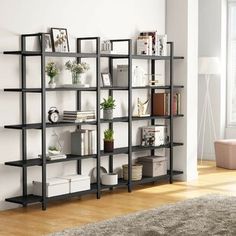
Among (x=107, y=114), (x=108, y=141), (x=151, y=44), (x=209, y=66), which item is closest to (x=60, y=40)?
(x=107, y=114)

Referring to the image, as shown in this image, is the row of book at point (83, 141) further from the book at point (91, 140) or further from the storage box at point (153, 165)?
the storage box at point (153, 165)

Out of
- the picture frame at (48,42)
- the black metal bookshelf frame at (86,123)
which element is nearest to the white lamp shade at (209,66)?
the black metal bookshelf frame at (86,123)

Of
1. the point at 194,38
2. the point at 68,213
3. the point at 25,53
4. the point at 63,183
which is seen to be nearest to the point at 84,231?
the point at 68,213

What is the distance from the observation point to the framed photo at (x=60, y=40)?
673 centimetres

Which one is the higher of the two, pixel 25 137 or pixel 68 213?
pixel 25 137

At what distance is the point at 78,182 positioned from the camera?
6.84 metres

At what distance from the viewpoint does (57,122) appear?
673 centimetres

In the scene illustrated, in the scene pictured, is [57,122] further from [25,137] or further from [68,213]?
[68,213]

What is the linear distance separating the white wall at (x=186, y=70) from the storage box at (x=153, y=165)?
0.42 meters

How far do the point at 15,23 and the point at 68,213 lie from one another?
201cm

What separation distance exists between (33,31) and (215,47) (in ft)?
13.9

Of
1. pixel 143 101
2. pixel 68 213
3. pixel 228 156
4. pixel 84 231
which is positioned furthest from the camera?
pixel 228 156

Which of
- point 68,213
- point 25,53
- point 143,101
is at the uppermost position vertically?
point 25,53

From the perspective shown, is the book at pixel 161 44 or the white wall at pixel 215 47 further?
the white wall at pixel 215 47
